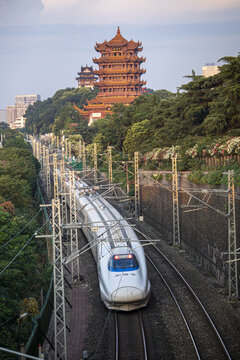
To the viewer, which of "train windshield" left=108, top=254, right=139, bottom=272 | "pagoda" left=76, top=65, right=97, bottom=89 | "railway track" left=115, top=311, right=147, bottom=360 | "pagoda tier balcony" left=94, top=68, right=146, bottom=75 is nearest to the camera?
"railway track" left=115, top=311, right=147, bottom=360

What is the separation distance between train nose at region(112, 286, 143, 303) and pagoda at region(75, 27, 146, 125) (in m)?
80.2

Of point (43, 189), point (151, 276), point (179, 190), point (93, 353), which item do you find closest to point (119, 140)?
point (43, 189)

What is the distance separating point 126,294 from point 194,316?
308 cm

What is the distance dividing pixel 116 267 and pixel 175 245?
452 inches

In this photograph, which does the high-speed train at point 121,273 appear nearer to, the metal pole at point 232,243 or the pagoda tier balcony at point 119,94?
the metal pole at point 232,243

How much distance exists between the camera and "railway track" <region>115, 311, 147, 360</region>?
14648 mm

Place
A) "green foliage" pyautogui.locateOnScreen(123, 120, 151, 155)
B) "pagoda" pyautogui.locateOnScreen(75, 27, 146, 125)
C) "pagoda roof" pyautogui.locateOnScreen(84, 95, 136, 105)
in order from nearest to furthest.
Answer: "green foliage" pyautogui.locateOnScreen(123, 120, 151, 155)
"pagoda roof" pyautogui.locateOnScreen(84, 95, 136, 105)
"pagoda" pyautogui.locateOnScreen(75, 27, 146, 125)

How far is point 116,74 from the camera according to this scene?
99.8 meters

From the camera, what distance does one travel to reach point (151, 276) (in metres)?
22.8

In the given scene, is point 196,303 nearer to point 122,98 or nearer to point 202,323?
point 202,323

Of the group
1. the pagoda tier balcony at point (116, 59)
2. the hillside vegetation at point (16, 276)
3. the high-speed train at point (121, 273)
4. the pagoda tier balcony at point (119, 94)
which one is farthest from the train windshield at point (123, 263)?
the pagoda tier balcony at point (116, 59)

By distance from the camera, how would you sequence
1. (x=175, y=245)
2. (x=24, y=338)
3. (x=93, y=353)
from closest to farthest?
1. (x=93, y=353)
2. (x=24, y=338)
3. (x=175, y=245)

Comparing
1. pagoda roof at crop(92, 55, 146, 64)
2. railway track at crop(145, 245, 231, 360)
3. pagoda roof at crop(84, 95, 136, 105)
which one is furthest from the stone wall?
pagoda roof at crop(92, 55, 146, 64)

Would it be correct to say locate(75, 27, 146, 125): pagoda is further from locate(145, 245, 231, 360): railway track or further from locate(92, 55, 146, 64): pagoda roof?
locate(145, 245, 231, 360): railway track
